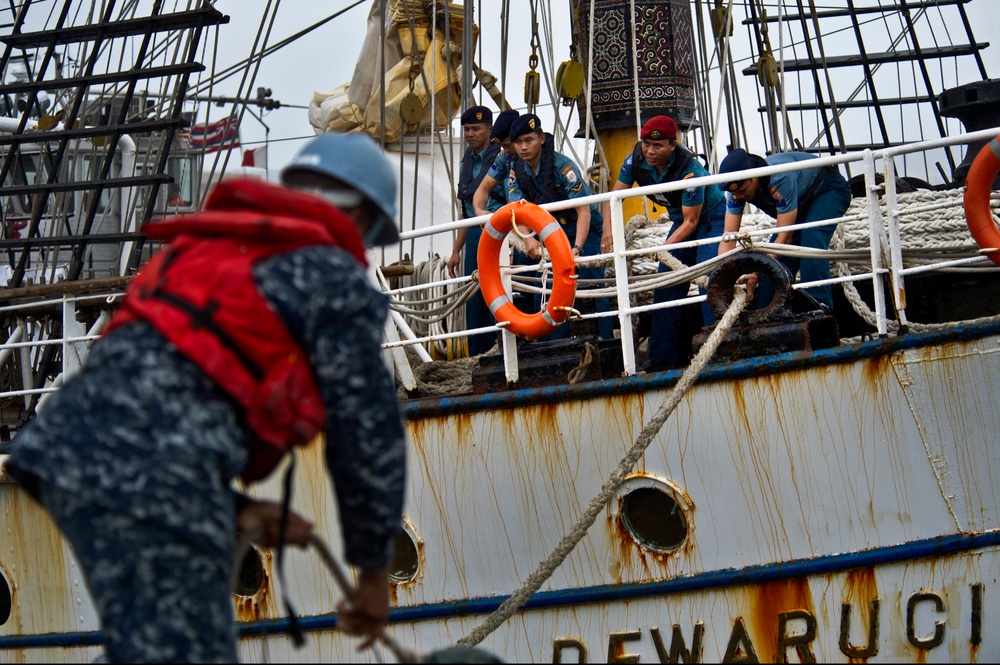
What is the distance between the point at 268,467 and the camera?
2461 mm

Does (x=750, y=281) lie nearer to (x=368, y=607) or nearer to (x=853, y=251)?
(x=853, y=251)

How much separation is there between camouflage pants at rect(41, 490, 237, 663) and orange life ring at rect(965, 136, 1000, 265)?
396cm

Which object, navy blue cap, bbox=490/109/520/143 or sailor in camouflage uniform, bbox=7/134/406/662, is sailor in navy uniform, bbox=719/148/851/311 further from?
sailor in camouflage uniform, bbox=7/134/406/662

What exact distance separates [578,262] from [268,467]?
11.5 feet

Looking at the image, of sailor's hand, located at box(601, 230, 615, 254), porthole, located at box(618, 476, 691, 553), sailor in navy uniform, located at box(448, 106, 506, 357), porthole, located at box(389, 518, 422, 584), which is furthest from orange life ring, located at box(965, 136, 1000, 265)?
sailor in navy uniform, located at box(448, 106, 506, 357)

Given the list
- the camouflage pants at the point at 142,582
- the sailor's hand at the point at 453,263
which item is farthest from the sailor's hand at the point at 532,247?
the camouflage pants at the point at 142,582

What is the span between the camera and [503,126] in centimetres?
681

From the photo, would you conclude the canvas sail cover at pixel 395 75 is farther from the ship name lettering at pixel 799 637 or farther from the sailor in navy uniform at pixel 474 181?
the ship name lettering at pixel 799 637

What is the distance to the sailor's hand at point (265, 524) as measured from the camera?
254 cm

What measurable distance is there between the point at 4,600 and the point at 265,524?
16.5 feet

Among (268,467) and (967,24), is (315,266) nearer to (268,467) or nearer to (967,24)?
(268,467)

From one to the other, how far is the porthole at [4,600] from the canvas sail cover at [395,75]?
16.3ft

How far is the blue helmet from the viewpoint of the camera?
2.51m

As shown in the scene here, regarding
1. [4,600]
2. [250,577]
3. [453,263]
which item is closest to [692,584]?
[250,577]
